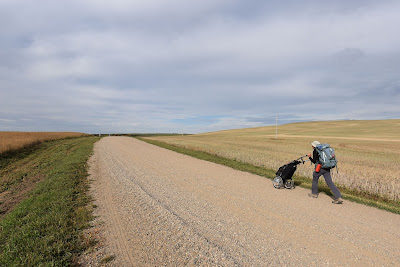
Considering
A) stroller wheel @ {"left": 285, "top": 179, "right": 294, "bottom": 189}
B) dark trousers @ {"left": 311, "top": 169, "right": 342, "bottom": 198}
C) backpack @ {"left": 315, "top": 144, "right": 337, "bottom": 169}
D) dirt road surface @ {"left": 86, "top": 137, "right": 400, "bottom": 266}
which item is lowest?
dirt road surface @ {"left": 86, "top": 137, "right": 400, "bottom": 266}

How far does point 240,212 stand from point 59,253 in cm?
458

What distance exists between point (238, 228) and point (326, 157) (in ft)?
14.2

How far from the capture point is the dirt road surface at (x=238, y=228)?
4031mm

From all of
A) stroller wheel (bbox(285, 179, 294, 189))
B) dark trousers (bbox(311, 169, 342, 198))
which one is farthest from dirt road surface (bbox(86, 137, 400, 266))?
dark trousers (bbox(311, 169, 342, 198))

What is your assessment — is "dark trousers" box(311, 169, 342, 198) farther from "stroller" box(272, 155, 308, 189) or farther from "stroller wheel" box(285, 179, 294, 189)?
"stroller wheel" box(285, 179, 294, 189)

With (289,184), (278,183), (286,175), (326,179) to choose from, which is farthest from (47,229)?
(326,179)

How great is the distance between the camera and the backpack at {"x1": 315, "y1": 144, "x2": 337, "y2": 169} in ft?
23.5

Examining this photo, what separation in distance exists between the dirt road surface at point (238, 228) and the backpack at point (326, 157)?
1353mm

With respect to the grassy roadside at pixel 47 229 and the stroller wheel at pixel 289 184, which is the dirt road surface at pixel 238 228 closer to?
the stroller wheel at pixel 289 184

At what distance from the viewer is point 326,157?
7.18 m

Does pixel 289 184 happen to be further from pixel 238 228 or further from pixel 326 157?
pixel 238 228

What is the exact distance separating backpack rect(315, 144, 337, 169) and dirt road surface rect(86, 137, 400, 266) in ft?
4.44

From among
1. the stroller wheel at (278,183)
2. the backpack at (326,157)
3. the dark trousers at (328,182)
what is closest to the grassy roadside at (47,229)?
the stroller wheel at (278,183)

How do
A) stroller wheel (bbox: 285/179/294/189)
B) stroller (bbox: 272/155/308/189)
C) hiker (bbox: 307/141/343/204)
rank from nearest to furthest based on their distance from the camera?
hiker (bbox: 307/141/343/204), stroller (bbox: 272/155/308/189), stroller wheel (bbox: 285/179/294/189)
